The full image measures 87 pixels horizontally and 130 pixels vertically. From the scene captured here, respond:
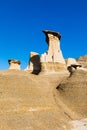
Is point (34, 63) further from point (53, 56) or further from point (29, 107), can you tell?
point (29, 107)

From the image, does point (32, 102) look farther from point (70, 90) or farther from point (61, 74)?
point (61, 74)

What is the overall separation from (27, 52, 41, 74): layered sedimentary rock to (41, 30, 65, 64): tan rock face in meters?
3.63

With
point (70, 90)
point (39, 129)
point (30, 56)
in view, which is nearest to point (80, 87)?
point (70, 90)

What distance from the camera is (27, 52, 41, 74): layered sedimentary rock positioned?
65.7 meters

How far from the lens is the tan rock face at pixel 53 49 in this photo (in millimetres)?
62781

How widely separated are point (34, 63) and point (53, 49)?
676cm

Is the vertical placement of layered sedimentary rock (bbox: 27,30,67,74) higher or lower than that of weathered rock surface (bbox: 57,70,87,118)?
higher

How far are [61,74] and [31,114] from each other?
1005 inches

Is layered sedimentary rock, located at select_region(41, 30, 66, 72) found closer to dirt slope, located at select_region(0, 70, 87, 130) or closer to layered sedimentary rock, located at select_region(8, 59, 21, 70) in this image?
layered sedimentary rock, located at select_region(8, 59, 21, 70)

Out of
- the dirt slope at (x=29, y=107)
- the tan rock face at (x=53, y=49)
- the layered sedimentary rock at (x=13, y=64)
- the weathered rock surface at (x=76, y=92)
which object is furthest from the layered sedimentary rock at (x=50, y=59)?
the dirt slope at (x=29, y=107)

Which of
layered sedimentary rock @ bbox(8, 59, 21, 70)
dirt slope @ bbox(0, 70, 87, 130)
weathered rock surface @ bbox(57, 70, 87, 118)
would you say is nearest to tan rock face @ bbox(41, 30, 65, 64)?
layered sedimentary rock @ bbox(8, 59, 21, 70)

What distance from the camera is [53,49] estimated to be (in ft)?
212

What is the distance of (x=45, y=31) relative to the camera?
64.9 meters

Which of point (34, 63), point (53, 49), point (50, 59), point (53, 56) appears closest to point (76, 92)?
point (50, 59)
